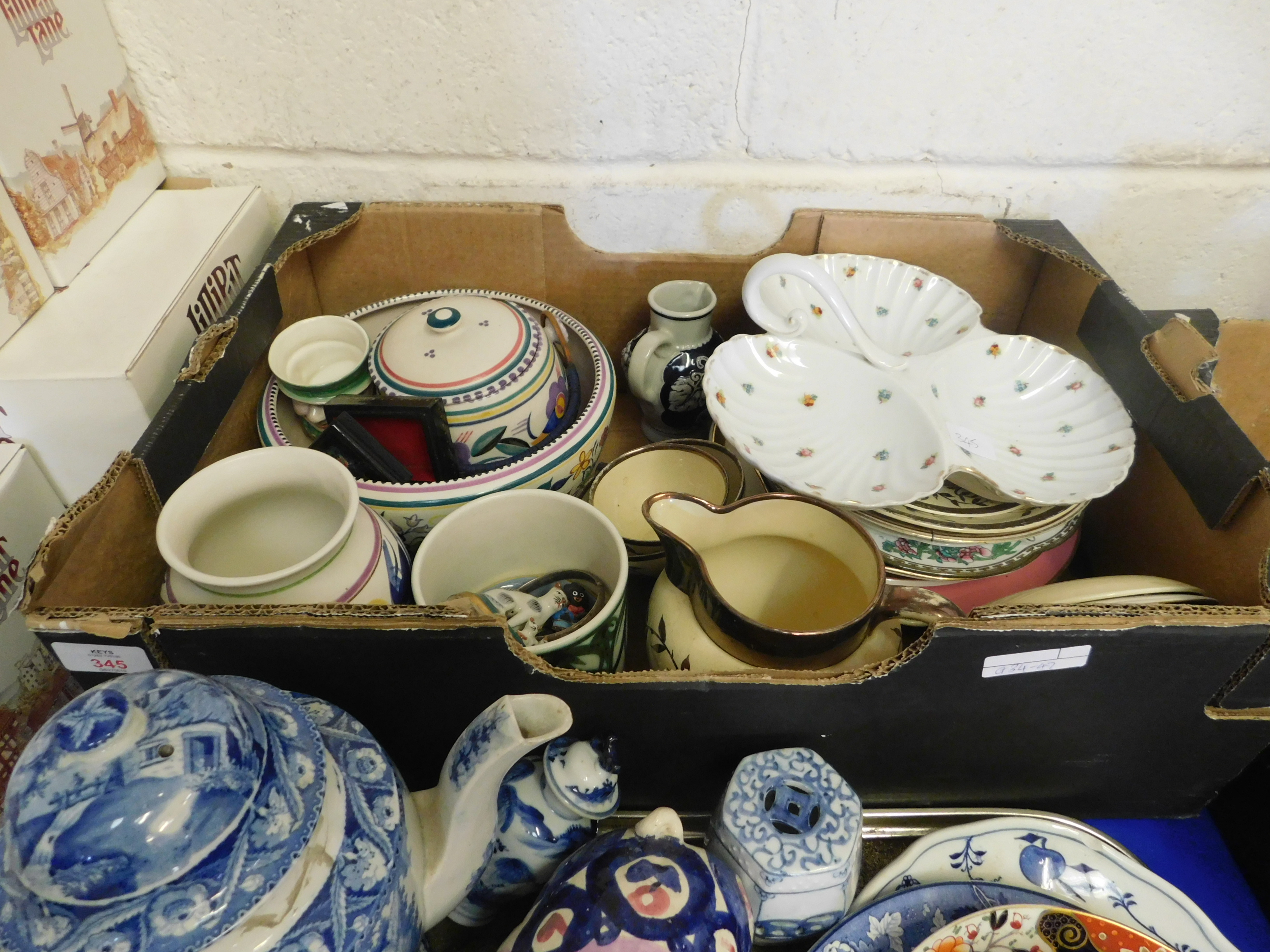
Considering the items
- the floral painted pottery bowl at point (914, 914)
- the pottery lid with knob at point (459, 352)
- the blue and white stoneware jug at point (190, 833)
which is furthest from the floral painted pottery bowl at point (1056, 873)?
the pottery lid with knob at point (459, 352)

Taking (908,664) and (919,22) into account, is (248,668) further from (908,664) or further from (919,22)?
(919,22)

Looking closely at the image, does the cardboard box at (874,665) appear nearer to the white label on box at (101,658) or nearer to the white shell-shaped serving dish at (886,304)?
the white label on box at (101,658)

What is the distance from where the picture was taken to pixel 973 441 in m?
0.69

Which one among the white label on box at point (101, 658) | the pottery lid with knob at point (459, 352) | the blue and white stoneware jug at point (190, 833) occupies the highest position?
the blue and white stoneware jug at point (190, 833)

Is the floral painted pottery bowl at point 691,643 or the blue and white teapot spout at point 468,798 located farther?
the floral painted pottery bowl at point 691,643

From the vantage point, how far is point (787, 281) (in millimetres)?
792

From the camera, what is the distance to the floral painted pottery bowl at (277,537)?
0.48 metres

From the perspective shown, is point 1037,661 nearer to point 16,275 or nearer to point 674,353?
point 674,353

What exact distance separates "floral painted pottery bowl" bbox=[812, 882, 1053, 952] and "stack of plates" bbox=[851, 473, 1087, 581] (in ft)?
0.70

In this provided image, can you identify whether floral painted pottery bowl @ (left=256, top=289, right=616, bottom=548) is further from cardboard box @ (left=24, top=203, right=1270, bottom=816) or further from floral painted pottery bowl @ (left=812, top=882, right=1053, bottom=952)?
floral painted pottery bowl @ (left=812, top=882, right=1053, bottom=952)

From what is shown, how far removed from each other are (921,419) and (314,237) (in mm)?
582

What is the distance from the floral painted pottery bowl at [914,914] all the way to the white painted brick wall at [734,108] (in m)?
0.63

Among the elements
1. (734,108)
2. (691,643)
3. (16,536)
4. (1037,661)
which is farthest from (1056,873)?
(16,536)

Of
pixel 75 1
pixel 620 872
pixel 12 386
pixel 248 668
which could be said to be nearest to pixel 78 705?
pixel 248 668
